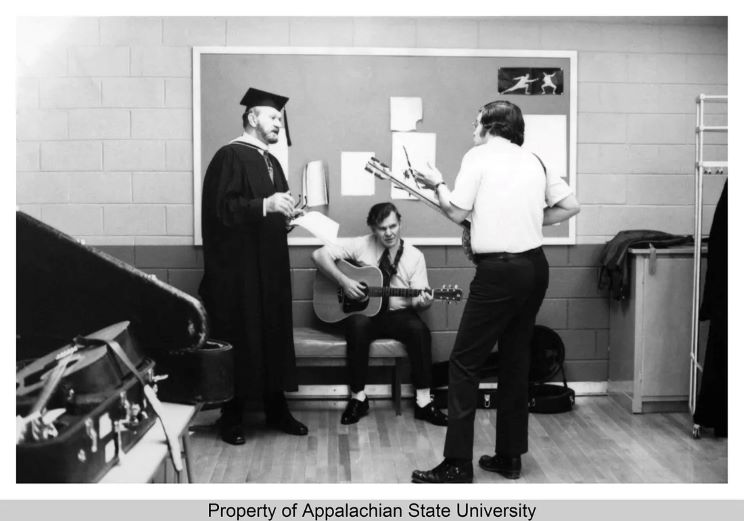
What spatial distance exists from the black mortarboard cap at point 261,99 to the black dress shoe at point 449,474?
1889 millimetres

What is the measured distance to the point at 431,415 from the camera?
12.1 ft

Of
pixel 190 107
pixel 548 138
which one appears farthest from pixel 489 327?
pixel 190 107

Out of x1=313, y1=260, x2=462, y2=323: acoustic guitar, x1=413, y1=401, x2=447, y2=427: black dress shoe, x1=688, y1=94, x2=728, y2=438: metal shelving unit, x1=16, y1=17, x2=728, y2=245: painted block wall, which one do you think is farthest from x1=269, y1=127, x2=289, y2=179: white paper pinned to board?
x1=688, y1=94, x2=728, y2=438: metal shelving unit

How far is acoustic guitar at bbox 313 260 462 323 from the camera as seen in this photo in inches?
148

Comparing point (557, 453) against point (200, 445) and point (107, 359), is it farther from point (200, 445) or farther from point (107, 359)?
point (107, 359)

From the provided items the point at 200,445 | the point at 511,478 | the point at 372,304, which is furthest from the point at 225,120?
the point at 511,478

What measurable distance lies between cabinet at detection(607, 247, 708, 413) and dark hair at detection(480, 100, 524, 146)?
4.74 ft

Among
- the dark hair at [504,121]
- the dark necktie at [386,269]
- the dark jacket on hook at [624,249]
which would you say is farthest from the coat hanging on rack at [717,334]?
the dark necktie at [386,269]

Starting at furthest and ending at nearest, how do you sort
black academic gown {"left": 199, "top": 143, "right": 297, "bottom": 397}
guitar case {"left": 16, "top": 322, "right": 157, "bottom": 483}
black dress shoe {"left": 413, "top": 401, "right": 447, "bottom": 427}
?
black dress shoe {"left": 413, "top": 401, "right": 447, "bottom": 427}, black academic gown {"left": 199, "top": 143, "right": 297, "bottom": 397}, guitar case {"left": 16, "top": 322, "right": 157, "bottom": 483}

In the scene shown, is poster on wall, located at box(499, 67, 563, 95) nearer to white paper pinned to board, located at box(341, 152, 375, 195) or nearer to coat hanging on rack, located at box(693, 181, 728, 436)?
white paper pinned to board, located at box(341, 152, 375, 195)

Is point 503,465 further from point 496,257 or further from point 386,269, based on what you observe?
point 386,269

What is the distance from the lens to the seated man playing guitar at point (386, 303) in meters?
3.71

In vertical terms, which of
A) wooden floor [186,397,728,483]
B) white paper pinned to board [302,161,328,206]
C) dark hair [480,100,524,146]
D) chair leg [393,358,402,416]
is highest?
dark hair [480,100,524,146]
